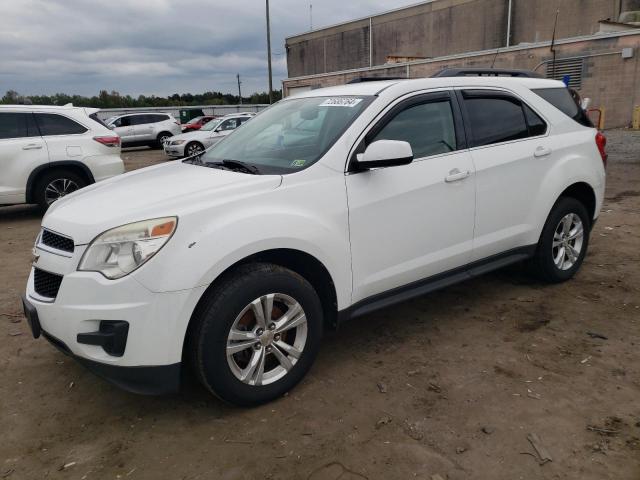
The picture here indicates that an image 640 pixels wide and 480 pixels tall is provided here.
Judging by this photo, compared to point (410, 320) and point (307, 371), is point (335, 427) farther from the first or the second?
point (410, 320)

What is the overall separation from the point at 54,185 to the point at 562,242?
7.27 meters

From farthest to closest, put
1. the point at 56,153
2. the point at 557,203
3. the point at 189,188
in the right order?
the point at 56,153
the point at 557,203
the point at 189,188

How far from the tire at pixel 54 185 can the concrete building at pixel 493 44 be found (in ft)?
22.0

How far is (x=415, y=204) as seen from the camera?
332cm

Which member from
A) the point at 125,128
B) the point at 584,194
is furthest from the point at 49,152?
the point at 125,128

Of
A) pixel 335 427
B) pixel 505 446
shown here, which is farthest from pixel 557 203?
pixel 335 427


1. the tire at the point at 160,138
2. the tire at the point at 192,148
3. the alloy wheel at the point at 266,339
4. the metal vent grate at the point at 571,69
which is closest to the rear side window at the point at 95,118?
the alloy wheel at the point at 266,339

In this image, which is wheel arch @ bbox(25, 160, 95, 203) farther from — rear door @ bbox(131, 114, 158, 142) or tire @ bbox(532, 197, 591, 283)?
rear door @ bbox(131, 114, 158, 142)

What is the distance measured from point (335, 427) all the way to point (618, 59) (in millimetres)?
24520

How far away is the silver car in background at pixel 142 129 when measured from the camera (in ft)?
73.3

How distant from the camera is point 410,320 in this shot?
13.1ft

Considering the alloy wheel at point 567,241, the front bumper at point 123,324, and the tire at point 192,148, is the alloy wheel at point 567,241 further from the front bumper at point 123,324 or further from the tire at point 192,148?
the tire at point 192,148

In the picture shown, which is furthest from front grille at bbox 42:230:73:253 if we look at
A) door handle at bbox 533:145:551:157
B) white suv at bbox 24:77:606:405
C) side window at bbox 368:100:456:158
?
door handle at bbox 533:145:551:157

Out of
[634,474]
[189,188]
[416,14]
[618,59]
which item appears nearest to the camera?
[634,474]
